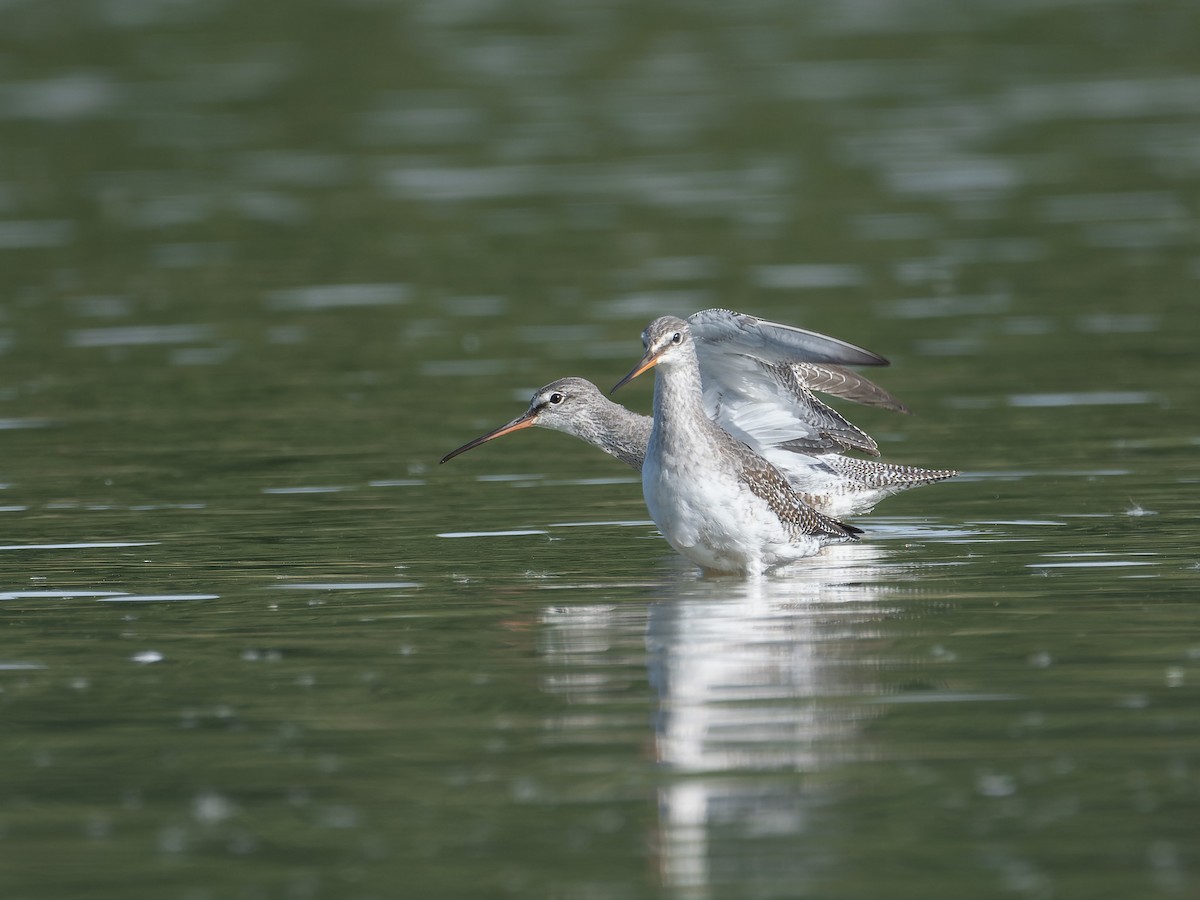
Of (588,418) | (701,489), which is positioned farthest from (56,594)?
(588,418)

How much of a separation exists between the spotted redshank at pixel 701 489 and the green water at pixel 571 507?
1.08ft

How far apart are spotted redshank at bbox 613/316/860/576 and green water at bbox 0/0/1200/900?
0.33 meters

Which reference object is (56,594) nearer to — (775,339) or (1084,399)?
(775,339)

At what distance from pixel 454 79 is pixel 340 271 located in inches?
564

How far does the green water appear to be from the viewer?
25.1 ft

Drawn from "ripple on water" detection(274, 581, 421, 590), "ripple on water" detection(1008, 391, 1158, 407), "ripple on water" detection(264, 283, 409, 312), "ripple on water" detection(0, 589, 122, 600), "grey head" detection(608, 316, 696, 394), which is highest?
"ripple on water" detection(264, 283, 409, 312)

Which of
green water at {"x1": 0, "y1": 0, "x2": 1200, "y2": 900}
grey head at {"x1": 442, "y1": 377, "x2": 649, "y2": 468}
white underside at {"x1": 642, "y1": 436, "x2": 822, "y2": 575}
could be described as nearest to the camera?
green water at {"x1": 0, "y1": 0, "x2": 1200, "y2": 900}

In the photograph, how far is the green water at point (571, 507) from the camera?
7.65 m

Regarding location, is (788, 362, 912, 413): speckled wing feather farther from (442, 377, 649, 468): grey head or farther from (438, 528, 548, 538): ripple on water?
(438, 528, 548, 538): ripple on water

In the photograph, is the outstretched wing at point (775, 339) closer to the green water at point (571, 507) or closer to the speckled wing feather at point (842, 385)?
the green water at point (571, 507)

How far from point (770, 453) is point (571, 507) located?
1.35 meters

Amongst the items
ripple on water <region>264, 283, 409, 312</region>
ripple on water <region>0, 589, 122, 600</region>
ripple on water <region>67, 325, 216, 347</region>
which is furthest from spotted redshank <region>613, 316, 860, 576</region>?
ripple on water <region>264, 283, 409, 312</region>

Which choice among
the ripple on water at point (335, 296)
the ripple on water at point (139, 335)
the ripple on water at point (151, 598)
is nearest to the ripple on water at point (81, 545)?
the ripple on water at point (151, 598)

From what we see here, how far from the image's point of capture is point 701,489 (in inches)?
462
